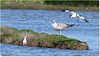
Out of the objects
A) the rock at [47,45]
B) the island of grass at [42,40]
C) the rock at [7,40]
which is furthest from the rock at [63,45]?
the rock at [7,40]

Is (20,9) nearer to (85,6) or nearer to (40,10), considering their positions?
(40,10)

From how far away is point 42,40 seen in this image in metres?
22.5

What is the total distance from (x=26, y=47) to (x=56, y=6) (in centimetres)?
3449

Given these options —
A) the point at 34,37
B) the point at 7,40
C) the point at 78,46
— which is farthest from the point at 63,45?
the point at 7,40

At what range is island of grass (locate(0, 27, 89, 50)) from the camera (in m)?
21.4

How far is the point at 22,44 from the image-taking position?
902 inches

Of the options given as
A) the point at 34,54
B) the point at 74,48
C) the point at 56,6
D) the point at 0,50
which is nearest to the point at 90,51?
the point at 74,48

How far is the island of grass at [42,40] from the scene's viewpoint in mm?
21433

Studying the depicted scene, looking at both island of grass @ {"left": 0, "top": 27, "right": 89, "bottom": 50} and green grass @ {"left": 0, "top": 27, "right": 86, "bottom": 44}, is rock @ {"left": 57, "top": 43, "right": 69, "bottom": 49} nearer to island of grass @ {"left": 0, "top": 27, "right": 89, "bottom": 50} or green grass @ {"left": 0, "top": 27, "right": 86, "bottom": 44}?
island of grass @ {"left": 0, "top": 27, "right": 89, "bottom": 50}

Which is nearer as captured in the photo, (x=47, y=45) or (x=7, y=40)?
(x=47, y=45)

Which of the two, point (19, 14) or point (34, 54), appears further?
point (19, 14)

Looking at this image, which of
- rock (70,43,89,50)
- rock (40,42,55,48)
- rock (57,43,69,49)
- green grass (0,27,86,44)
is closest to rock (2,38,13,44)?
green grass (0,27,86,44)

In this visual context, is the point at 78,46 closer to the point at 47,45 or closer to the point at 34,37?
the point at 47,45

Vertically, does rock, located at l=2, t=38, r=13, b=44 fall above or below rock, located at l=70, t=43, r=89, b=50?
below
